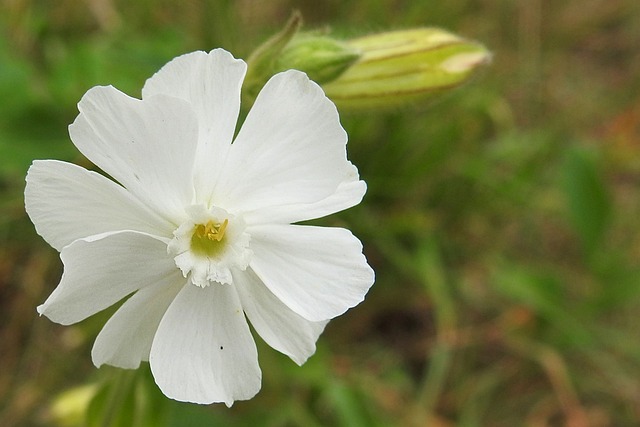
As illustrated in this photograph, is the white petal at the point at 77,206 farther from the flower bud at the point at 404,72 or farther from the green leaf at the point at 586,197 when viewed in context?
the green leaf at the point at 586,197

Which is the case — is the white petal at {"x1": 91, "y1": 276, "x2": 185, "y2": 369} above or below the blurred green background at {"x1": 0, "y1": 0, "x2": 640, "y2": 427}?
above

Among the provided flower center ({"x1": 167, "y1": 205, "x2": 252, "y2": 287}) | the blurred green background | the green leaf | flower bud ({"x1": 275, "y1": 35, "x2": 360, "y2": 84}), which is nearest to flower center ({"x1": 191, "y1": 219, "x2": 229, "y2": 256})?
flower center ({"x1": 167, "y1": 205, "x2": 252, "y2": 287})

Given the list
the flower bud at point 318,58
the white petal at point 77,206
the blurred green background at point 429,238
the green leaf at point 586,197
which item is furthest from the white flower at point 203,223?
the green leaf at point 586,197

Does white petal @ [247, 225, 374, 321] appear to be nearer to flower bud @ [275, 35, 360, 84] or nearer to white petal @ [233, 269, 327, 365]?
white petal @ [233, 269, 327, 365]

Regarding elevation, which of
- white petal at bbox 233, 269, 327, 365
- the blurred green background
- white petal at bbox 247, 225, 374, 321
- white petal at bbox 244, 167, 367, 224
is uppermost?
white petal at bbox 244, 167, 367, 224

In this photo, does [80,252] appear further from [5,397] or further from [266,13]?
[266,13]

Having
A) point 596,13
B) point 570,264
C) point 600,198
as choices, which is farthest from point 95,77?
point 596,13

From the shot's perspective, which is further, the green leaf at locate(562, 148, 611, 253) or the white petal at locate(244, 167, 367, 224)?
the green leaf at locate(562, 148, 611, 253)

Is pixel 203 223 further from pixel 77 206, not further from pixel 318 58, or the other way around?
pixel 318 58

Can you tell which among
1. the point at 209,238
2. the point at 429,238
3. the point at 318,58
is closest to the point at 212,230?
the point at 209,238
